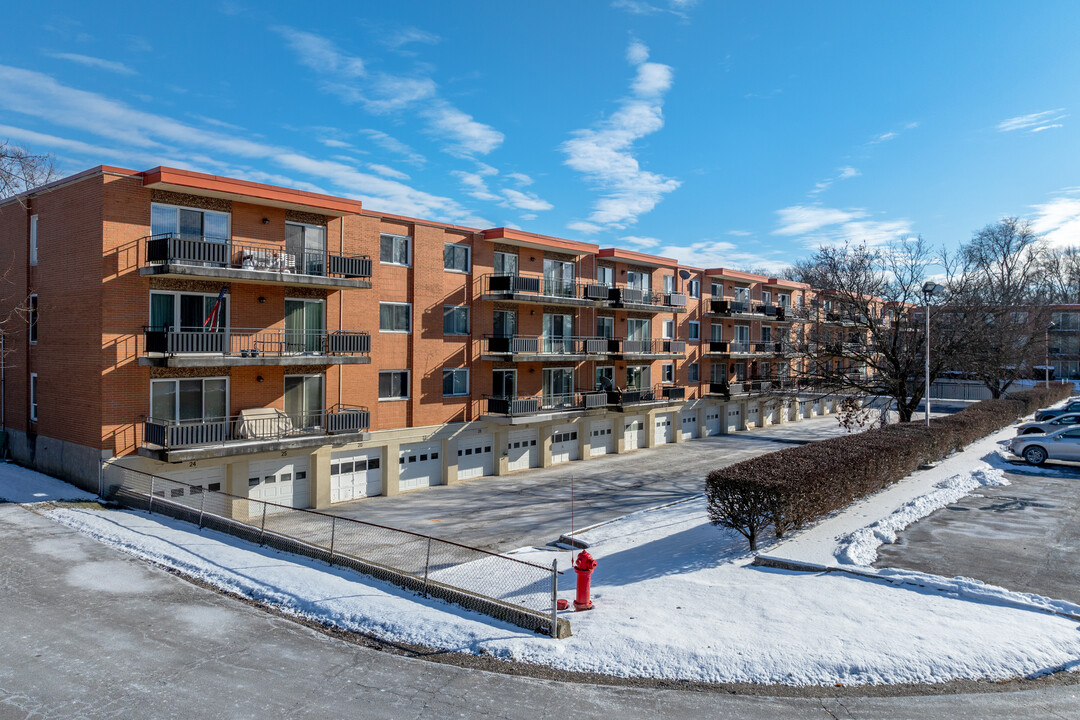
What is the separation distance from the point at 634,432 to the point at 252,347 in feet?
77.7

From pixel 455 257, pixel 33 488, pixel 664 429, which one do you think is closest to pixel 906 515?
pixel 455 257

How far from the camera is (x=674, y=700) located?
8031mm

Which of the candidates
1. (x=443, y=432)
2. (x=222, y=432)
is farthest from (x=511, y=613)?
(x=443, y=432)

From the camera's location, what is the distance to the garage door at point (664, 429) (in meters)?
41.3

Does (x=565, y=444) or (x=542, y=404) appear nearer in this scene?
(x=542, y=404)

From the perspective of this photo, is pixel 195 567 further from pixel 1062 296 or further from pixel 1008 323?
pixel 1062 296

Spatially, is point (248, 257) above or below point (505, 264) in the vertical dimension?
below

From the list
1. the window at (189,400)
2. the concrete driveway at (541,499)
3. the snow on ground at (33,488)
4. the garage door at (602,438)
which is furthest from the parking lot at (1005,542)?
the snow on ground at (33,488)

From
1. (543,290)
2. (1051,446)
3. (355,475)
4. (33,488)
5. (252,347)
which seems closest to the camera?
(33,488)

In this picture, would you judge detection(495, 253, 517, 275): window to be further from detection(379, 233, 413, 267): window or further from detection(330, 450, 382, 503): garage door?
detection(330, 450, 382, 503): garage door

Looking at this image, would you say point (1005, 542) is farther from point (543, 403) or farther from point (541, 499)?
point (543, 403)

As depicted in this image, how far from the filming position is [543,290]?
3253 centimetres

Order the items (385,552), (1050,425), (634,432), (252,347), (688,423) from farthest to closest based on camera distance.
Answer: (688,423)
(634,432)
(1050,425)
(252,347)
(385,552)

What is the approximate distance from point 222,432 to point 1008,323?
145 feet
